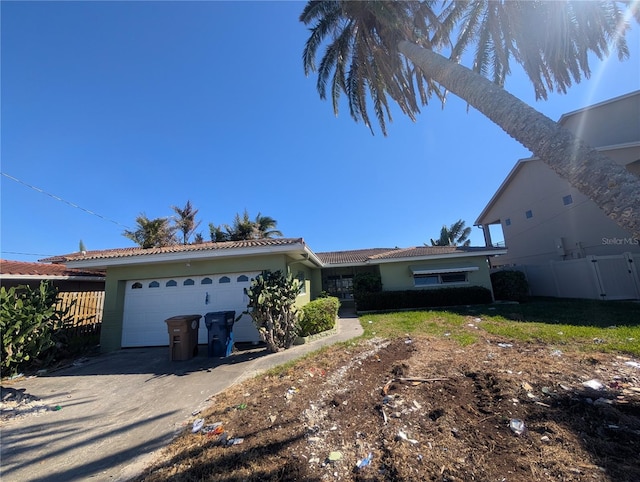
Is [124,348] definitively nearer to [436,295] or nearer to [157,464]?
[157,464]

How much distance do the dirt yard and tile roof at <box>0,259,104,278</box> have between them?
29.9 feet

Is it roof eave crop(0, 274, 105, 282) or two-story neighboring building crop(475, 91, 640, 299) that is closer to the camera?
roof eave crop(0, 274, 105, 282)

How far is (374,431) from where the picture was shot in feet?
10.9

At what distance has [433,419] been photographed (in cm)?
342

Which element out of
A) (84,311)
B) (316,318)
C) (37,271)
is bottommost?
(316,318)

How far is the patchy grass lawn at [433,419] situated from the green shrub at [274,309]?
1592 mm

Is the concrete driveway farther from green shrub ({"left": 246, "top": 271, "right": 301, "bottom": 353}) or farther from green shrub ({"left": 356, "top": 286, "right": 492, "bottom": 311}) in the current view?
green shrub ({"left": 356, "top": 286, "right": 492, "bottom": 311})

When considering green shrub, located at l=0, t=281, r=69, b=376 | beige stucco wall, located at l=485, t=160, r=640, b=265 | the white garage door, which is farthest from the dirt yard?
beige stucco wall, located at l=485, t=160, r=640, b=265

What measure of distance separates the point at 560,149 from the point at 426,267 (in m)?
12.1

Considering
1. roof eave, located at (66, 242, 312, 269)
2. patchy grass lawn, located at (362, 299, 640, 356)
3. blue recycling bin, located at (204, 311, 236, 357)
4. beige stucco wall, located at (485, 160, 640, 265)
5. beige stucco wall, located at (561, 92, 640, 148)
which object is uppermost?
beige stucco wall, located at (561, 92, 640, 148)

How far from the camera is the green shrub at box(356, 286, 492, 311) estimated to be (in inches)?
551

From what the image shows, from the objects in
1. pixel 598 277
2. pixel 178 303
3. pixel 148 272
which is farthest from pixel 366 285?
pixel 598 277

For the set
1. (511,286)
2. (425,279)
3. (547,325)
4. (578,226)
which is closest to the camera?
(547,325)

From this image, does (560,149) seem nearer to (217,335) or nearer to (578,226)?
(217,335)
